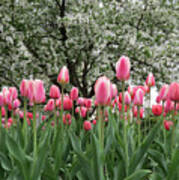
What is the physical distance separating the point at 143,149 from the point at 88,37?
6.20m

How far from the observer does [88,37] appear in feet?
24.0

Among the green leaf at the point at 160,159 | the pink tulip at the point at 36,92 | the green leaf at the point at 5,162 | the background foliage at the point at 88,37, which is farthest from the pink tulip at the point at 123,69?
the background foliage at the point at 88,37

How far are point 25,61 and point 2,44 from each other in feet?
2.37

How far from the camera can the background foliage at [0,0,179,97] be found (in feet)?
23.8

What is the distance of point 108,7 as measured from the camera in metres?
7.92

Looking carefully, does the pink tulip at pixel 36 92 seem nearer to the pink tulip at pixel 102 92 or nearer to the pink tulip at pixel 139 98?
the pink tulip at pixel 102 92

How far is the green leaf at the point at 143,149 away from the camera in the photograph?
4.35 ft

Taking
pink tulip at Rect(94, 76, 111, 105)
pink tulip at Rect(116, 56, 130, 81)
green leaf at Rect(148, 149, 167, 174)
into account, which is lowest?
green leaf at Rect(148, 149, 167, 174)

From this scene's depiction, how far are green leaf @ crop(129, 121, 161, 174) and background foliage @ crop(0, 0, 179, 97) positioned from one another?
569 centimetres

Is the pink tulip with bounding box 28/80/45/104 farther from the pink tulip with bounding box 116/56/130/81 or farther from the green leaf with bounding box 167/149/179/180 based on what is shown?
the green leaf with bounding box 167/149/179/180

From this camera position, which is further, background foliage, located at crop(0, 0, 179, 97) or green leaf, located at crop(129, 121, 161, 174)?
background foliage, located at crop(0, 0, 179, 97)

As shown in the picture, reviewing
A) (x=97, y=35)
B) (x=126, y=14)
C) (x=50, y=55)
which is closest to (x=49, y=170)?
(x=97, y=35)

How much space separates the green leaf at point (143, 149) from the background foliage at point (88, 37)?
5.69 meters

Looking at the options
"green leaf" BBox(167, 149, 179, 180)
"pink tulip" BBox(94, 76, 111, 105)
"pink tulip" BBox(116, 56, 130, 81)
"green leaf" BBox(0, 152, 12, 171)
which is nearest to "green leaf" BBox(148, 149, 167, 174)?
"green leaf" BBox(167, 149, 179, 180)
